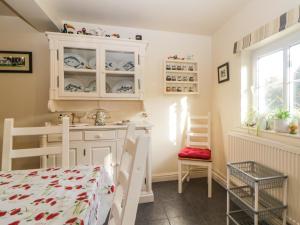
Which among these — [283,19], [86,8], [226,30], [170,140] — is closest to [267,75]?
[283,19]

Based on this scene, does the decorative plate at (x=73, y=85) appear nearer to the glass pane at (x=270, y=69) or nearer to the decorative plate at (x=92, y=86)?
the decorative plate at (x=92, y=86)

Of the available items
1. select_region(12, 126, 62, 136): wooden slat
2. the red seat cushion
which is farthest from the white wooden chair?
select_region(12, 126, 62, 136): wooden slat

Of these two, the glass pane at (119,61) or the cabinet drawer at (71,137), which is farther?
the glass pane at (119,61)

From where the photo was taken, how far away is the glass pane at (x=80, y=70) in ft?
6.42

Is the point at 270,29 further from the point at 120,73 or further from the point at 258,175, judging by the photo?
the point at 120,73

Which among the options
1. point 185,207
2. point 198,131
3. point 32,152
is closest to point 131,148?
point 32,152

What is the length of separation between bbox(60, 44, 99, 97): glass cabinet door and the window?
71.4 inches

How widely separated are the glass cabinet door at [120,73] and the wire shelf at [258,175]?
4.39ft

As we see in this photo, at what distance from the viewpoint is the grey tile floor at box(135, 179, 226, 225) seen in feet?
5.30

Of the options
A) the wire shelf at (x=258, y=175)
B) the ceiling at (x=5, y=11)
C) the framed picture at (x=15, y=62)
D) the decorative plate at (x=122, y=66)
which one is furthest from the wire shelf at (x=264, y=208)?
the ceiling at (x=5, y=11)

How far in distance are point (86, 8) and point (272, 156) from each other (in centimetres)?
236

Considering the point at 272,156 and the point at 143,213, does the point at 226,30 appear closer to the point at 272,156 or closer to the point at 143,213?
the point at 272,156

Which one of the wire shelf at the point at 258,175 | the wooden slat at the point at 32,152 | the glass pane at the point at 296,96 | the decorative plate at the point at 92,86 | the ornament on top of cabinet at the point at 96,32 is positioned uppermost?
the ornament on top of cabinet at the point at 96,32

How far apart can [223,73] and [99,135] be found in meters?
1.78
